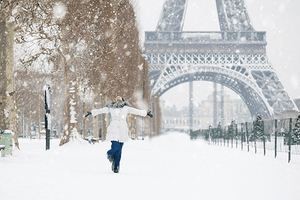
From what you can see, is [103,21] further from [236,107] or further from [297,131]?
[236,107]

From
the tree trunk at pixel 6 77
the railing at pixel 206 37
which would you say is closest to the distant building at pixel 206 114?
the railing at pixel 206 37

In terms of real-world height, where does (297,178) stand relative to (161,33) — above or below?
below

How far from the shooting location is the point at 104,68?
717 inches

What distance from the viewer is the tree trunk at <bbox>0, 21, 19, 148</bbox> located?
10.8 metres

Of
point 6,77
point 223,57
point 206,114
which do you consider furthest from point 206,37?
point 206,114

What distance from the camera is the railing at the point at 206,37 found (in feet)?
188

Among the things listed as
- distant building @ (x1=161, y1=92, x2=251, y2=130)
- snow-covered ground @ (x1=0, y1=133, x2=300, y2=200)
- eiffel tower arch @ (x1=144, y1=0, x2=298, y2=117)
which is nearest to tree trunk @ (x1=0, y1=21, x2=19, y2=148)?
snow-covered ground @ (x1=0, y1=133, x2=300, y2=200)

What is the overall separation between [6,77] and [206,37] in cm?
5064

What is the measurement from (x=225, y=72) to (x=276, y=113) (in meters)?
9.31

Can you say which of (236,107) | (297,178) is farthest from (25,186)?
(236,107)

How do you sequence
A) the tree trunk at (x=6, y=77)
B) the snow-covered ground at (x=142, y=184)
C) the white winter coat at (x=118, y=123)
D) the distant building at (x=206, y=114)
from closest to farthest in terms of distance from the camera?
the snow-covered ground at (x=142, y=184)
the white winter coat at (x=118, y=123)
the tree trunk at (x=6, y=77)
the distant building at (x=206, y=114)

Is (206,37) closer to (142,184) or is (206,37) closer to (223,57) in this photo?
(223,57)

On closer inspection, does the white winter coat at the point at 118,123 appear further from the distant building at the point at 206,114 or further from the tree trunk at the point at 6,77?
the distant building at the point at 206,114

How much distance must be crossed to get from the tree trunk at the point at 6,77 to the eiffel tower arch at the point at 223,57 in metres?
43.1
